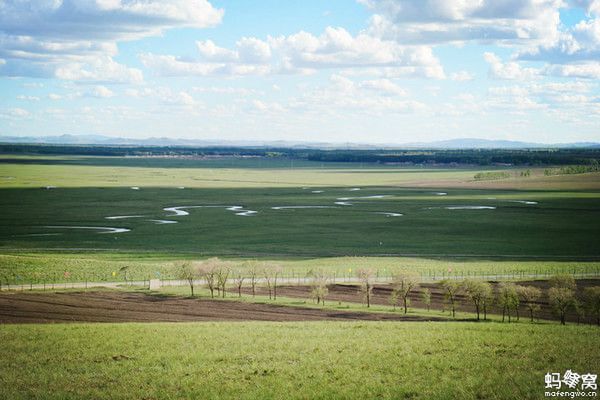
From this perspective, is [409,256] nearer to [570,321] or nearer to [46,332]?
[570,321]

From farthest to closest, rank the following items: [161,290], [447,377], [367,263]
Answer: [367,263], [161,290], [447,377]

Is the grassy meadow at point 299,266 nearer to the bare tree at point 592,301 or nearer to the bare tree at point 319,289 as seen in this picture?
the bare tree at point 319,289

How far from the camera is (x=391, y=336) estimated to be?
3422 centimetres

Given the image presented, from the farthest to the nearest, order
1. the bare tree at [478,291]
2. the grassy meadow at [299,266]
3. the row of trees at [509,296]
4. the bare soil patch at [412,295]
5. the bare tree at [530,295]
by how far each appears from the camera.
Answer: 1. the bare soil patch at [412,295]
2. the bare tree at [530,295]
3. the bare tree at [478,291]
4. the row of trees at [509,296]
5. the grassy meadow at [299,266]

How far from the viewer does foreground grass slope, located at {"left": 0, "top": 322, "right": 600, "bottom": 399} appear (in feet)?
80.3

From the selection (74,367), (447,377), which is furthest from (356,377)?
(74,367)

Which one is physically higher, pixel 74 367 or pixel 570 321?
pixel 74 367

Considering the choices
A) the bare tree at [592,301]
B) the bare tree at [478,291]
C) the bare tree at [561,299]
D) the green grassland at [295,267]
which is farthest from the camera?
the green grassland at [295,267]

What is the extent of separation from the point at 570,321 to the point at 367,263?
89.7 ft

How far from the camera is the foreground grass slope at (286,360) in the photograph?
80.3 ft

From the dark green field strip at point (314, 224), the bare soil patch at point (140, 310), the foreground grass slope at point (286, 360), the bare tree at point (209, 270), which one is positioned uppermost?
the foreground grass slope at point (286, 360)

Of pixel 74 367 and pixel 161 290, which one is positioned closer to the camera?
pixel 74 367

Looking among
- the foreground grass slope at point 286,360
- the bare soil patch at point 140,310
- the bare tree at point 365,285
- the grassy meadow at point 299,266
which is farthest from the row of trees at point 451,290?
the foreground grass slope at point 286,360

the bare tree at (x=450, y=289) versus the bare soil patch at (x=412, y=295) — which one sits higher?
the bare tree at (x=450, y=289)
